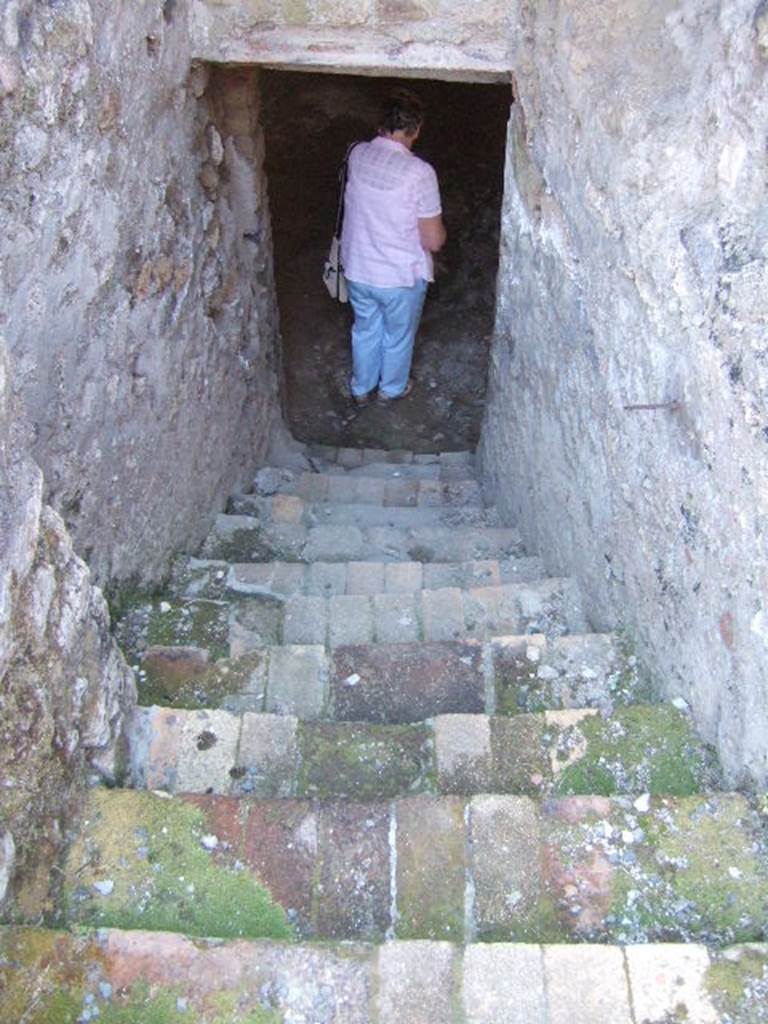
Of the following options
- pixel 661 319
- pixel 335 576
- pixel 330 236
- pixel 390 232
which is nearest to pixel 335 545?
pixel 335 576

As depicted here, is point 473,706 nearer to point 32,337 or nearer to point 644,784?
point 644,784

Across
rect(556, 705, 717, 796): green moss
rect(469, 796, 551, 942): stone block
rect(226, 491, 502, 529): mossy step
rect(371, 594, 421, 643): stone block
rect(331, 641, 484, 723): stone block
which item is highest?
rect(469, 796, 551, 942): stone block

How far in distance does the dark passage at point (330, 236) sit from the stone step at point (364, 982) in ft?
15.1

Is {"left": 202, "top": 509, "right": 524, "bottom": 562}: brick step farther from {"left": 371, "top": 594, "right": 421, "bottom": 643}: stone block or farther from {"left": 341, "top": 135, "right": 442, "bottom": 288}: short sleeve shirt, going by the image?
{"left": 341, "top": 135, "right": 442, "bottom": 288}: short sleeve shirt

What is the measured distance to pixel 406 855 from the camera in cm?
213

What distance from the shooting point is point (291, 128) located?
742cm

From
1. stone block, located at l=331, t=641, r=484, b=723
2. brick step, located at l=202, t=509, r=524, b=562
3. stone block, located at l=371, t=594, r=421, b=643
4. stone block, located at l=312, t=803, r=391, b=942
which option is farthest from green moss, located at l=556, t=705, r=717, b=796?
brick step, located at l=202, t=509, r=524, b=562

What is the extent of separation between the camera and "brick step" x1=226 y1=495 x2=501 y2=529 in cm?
465

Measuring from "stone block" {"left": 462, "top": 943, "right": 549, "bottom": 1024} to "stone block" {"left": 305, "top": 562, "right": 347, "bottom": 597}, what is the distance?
193 cm

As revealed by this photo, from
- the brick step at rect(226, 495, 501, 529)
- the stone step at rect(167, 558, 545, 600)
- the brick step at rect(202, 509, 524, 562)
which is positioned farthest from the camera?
the brick step at rect(226, 495, 501, 529)

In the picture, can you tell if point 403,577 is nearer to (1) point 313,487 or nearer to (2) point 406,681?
(2) point 406,681

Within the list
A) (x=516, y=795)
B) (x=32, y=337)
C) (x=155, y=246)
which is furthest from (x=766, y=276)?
(x=155, y=246)

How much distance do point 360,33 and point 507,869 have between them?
2921 mm

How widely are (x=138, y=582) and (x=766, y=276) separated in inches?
83.9
